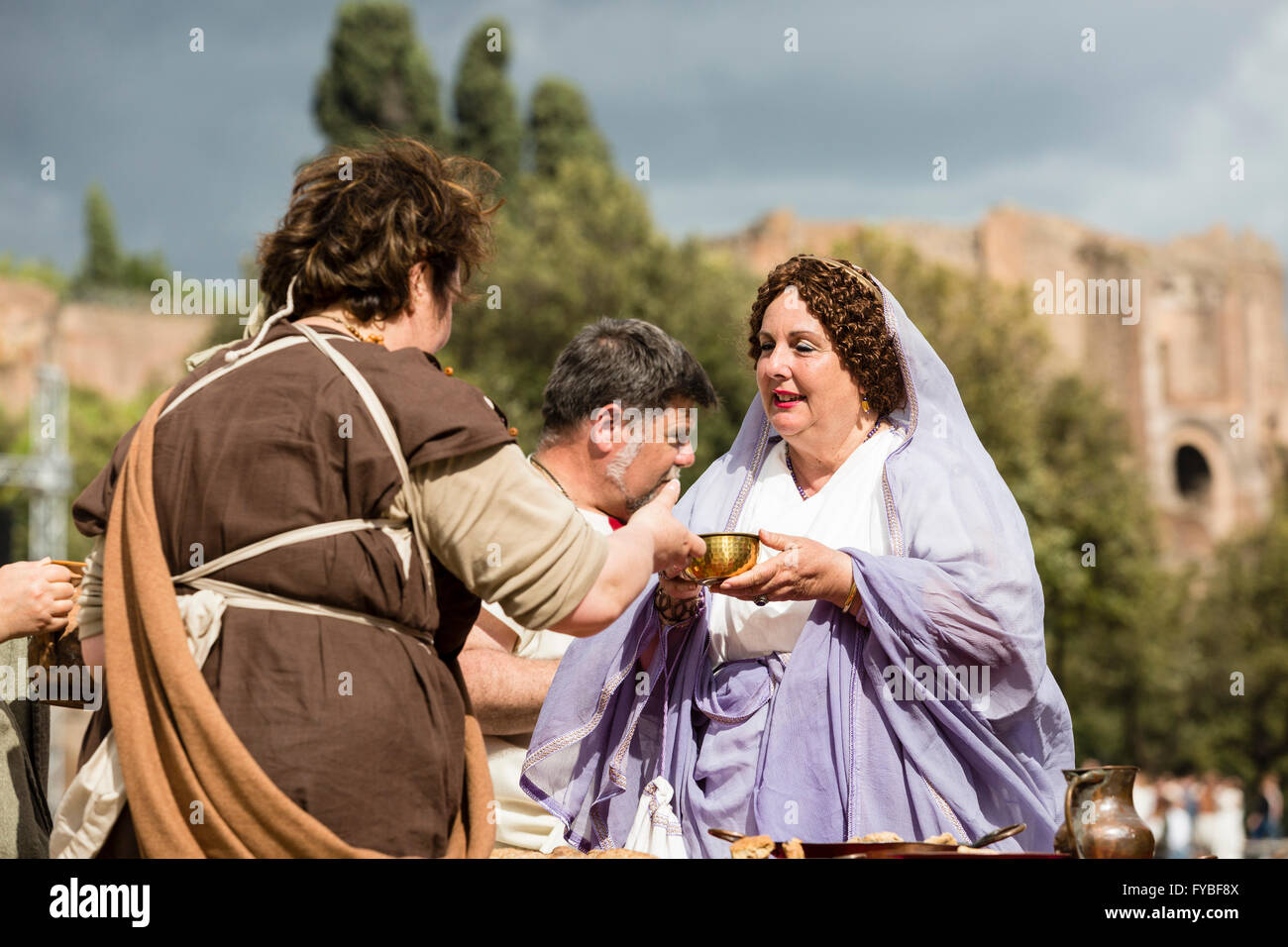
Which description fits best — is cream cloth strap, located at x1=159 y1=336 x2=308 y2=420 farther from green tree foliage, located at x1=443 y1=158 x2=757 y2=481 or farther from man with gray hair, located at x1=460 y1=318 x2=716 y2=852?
green tree foliage, located at x1=443 y1=158 x2=757 y2=481

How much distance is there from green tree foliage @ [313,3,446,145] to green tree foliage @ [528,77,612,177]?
279cm

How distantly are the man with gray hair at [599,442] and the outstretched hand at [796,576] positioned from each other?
0.99m

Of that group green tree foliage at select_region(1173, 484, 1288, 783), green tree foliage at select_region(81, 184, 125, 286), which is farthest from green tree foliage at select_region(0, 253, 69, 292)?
Result: green tree foliage at select_region(1173, 484, 1288, 783)

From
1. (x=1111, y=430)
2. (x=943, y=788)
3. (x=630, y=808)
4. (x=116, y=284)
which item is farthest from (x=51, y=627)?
(x=116, y=284)

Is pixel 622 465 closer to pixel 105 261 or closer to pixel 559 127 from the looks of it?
pixel 559 127

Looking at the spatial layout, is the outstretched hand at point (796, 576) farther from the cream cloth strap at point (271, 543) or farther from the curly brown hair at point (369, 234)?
the cream cloth strap at point (271, 543)

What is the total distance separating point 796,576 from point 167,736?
1.83 meters

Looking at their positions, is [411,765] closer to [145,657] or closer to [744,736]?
[145,657]

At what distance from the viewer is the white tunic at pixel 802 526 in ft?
14.4

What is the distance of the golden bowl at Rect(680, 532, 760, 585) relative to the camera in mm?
3846

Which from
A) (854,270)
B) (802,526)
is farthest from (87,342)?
(802,526)

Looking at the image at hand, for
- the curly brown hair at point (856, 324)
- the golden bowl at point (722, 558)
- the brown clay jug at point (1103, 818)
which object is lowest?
the brown clay jug at point (1103, 818)

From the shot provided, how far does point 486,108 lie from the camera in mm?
42156

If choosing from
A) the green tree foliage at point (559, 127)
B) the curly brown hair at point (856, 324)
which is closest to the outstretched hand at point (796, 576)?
the curly brown hair at point (856, 324)
